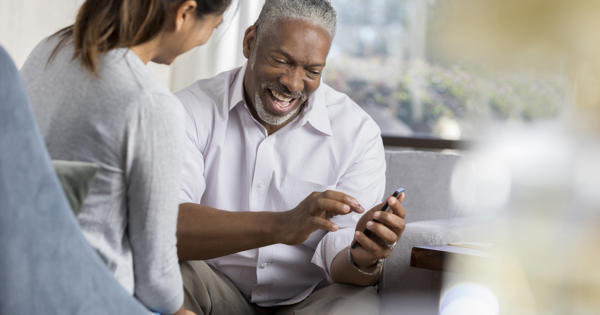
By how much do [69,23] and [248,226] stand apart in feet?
5.00

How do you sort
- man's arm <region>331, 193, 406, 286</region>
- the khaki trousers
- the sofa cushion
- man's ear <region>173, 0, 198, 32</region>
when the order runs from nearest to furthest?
man's ear <region>173, 0, 198, 32</region>
man's arm <region>331, 193, 406, 286</region>
the khaki trousers
the sofa cushion

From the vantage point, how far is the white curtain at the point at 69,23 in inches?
83.9

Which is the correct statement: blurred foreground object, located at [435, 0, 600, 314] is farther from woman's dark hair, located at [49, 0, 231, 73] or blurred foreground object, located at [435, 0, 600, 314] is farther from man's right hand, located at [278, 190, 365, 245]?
man's right hand, located at [278, 190, 365, 245]

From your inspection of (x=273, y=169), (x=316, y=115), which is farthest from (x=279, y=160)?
(x=316, y=115)

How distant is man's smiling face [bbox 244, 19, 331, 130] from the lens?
1663 millimetres

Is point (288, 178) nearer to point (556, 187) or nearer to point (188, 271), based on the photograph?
point (188, 271)

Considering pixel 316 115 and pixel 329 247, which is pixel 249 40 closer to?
pixel 316 115

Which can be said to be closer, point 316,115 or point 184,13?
point 184,13

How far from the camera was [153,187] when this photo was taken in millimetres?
828

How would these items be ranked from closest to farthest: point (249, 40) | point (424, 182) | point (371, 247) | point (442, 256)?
point (442, 256), point (371, 247), point (249, 40), point (424, 182)

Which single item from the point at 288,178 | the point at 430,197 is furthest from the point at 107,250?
the point at 430,197

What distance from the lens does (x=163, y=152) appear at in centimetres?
83

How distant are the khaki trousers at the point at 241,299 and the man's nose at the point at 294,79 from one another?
20.8 inches

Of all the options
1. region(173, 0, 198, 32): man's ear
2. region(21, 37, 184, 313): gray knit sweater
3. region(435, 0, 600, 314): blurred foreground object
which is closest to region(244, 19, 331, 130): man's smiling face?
region(173, 0, 198, 32): man's ear
